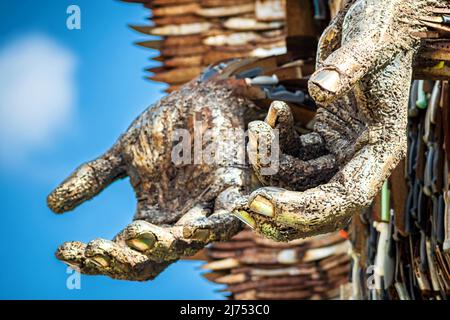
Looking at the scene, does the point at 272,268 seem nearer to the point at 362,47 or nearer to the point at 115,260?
the point at 115,260

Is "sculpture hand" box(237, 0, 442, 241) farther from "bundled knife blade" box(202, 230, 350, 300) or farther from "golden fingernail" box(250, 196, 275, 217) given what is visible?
"bundled knife blade" box(202, 230, 350, 300)

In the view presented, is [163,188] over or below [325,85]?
below

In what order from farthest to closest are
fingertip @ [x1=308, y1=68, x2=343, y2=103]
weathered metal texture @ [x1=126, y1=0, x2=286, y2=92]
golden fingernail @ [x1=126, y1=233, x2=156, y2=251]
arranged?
weathered metal texture @ [x1=126, y1=0, x2=286, y2=92]
golden fingernail @ [x1=126, y1=233, x2=156, y2=251]
fingertip @ [x1=308, y1=68, x2=343, y2=103]

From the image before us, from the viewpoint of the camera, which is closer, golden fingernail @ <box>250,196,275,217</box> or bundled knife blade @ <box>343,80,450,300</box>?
golden fingernail @ <box>250,196,275,217</box>

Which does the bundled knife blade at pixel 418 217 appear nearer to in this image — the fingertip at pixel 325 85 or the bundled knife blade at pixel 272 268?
the fingertip at pixel 325 85

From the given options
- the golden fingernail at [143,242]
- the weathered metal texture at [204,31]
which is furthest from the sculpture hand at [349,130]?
the weathered metal texture at [204,31]

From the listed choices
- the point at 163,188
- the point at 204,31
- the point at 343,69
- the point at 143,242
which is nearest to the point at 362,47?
the point at 343,69

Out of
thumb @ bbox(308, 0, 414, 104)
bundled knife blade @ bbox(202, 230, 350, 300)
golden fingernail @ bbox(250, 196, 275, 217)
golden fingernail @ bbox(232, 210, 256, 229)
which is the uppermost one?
thumb @ bbox(308, 0, 414, 104)

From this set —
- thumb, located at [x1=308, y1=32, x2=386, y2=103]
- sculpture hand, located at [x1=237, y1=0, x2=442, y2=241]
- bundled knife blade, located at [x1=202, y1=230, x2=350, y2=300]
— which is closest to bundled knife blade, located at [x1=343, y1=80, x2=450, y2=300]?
sculpture hand, located at [x1=237, y1=0, x2=442, y2=241]

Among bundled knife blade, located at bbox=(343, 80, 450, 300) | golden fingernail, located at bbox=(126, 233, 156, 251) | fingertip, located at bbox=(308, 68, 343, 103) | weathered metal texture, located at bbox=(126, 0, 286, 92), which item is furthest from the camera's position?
weathered metal texture, located at bbox=(126, 0, 286, 92)

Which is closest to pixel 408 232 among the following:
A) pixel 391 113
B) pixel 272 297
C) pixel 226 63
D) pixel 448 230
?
pixel 448 230

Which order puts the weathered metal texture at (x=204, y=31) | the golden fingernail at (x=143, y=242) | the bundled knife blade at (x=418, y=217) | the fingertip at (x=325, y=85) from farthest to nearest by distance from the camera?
1. the weathered metal texture at (x=204, y=31)
2. the bundled knife blade at (x=418, y=217)
3. the golden fingernail at (x=143, y=242)
4. the fingertip at (x=325, y=85)

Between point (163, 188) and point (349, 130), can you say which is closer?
point (349, 130)

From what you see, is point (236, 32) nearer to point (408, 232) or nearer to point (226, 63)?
point (226, 63)
